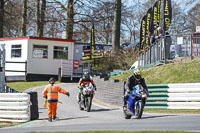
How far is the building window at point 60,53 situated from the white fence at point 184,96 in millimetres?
20557

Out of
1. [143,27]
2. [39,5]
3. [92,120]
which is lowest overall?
[92,120]

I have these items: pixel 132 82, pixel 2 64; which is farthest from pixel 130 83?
pixel 2 64

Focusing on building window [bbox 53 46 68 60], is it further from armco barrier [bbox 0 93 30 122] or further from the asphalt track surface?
armco barrier [bbox 0 93 30 122]

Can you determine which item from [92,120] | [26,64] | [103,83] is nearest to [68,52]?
[26,64]

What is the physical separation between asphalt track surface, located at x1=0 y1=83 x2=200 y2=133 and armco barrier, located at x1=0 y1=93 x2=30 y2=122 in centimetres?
71

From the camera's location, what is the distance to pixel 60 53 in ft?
123

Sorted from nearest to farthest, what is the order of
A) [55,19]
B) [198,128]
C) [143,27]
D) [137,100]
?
[198,128] < [137,100] < [143,27] < [55,19]

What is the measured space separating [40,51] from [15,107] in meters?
20.4

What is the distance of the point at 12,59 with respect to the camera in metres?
37.6

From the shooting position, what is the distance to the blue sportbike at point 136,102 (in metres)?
14.4

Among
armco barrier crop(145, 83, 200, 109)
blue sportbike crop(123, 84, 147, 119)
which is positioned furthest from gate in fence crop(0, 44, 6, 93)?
blue sportbike crop(123, 84, 147, 119)

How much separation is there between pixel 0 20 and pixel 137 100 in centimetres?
2992

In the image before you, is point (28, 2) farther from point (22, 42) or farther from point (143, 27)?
point (143, 27)

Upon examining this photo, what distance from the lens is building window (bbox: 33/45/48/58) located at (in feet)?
121
